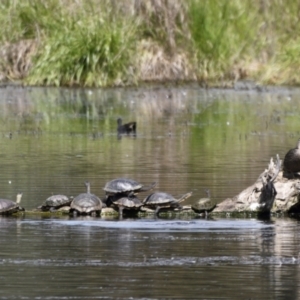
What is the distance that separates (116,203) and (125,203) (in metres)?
0.12

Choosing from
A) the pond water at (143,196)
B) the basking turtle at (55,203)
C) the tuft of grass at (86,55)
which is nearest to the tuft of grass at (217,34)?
the tuft of grass at (86,55)

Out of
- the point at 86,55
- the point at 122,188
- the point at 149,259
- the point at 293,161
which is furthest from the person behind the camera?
the point at 86,55

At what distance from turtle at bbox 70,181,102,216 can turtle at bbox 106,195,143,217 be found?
0.68 feet

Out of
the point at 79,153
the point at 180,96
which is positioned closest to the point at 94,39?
the point at 180,96

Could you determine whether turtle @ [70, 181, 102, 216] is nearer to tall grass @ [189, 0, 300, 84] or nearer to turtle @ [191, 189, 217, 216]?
turtle @ [191, 189, 217, 216]

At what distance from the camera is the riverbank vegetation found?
1545 inches

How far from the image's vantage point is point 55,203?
1248cm

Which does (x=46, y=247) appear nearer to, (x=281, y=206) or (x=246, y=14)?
(x=281, y=206)

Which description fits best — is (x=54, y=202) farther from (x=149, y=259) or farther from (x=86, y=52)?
(x=86, y=52)

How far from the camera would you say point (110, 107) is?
1256 inches

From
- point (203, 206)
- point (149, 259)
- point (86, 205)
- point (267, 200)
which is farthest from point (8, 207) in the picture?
point (149, 259)

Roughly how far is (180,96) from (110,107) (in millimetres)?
5060

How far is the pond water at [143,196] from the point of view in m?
8.95

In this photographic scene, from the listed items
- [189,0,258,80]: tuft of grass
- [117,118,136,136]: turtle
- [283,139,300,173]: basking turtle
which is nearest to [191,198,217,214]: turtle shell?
[283,139,300,173]: basking turtle
